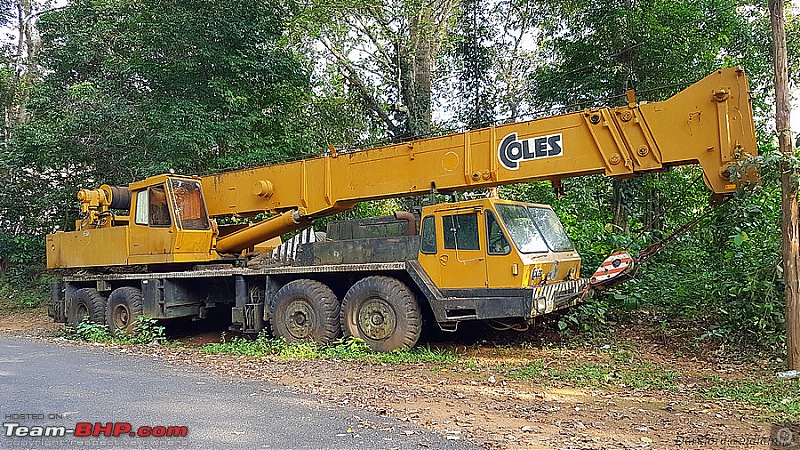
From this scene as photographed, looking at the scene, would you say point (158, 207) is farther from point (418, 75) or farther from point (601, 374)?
point (418, 75)

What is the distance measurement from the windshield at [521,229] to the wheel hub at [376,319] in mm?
2067

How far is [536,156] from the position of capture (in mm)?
8117

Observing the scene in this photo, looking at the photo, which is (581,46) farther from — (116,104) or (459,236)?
(116,104)

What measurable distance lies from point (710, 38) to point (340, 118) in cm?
1086

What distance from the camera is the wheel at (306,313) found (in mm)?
9703

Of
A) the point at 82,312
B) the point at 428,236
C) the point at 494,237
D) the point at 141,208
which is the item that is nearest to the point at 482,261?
the point at 494,237

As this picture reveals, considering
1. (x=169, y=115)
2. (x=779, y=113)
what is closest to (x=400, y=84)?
(x=169, y=115)

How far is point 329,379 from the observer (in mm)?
7379

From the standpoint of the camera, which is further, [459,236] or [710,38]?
[710,38]

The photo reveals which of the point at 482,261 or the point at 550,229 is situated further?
the point at 550,229

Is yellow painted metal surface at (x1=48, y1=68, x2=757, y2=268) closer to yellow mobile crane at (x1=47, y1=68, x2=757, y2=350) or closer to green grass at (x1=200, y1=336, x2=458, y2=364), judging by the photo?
yellow mobile crane at (x1=47, y1=68, x2=757, y2=350)

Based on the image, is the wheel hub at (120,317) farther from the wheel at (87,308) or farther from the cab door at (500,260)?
the cab door at (500,260)

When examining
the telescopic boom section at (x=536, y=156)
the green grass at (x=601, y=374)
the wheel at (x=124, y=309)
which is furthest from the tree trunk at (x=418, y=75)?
the green grass at (x=601, y=374)

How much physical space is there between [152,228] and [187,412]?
6.84 meters
